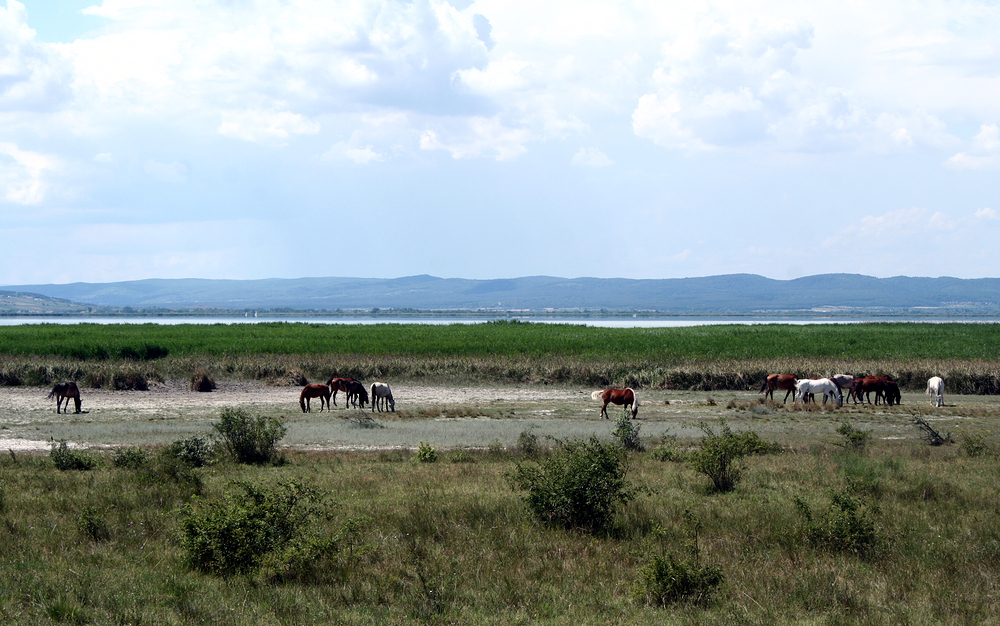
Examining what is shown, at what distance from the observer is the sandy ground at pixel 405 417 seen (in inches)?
835

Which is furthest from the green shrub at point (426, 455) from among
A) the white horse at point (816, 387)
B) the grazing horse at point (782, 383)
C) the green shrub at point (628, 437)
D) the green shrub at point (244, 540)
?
the grazing horse at point (782, 383)

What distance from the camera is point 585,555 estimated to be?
9562 mm

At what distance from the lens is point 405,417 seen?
84.6 ft

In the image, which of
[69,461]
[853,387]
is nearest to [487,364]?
[853,387]

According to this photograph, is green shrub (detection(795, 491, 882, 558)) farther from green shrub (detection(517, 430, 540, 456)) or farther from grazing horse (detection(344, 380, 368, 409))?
grazing horse (detection(344, 380, 368, 409))

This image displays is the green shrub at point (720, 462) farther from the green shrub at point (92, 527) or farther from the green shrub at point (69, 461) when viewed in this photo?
the green shrub at point (69, 461)

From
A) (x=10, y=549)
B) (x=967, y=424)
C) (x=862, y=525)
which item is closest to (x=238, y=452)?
(x=10, y=549)

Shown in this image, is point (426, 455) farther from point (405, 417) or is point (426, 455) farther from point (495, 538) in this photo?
point (405, 417)

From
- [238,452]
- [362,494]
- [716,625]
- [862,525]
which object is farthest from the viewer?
[238,452]

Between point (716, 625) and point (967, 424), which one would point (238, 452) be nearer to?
point (716, 625)

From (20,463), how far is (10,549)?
735 centimetres

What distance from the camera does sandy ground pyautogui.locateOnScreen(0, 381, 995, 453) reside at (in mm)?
21203

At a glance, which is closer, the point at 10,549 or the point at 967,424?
the point at 10,549

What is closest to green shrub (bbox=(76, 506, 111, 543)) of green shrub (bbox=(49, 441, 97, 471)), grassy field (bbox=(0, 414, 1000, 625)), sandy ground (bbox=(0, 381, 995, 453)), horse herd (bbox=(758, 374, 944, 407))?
grassy field (bbox=(0, 414, 1000, 625))
